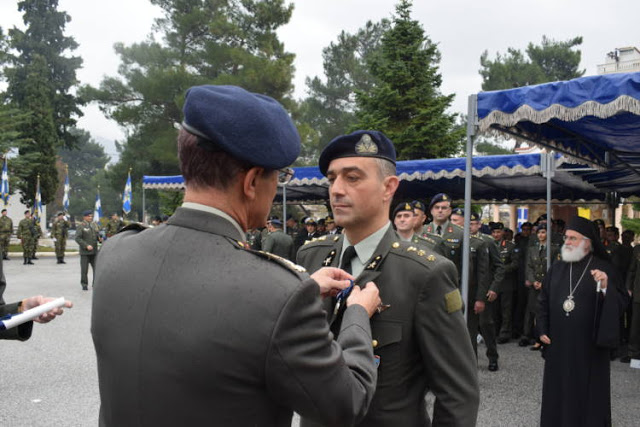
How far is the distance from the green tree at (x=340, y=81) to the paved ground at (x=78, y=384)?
1111 inches

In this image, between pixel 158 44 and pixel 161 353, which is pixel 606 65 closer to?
pixel 158 44

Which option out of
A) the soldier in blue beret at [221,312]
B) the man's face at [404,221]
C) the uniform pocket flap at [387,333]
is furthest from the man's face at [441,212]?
the soldier in blue beret at [221,312]

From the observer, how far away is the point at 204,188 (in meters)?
1.28

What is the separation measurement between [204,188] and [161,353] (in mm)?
372

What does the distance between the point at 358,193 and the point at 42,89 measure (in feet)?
128

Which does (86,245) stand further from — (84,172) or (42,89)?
(84,172)

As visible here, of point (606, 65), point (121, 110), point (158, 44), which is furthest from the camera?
point (606, 65)

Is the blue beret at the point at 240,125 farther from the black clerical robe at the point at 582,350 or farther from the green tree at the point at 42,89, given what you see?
the green tree at the point at 42,89

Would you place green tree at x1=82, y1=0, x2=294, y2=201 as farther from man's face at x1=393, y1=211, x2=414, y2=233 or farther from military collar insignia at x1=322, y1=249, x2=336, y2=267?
military collar insignia at x1=322, y1=249, x2=336, y2=267

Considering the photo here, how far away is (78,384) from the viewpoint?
5.95m

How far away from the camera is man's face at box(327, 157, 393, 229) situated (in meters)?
2.20

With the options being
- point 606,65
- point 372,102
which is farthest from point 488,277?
point 606,65

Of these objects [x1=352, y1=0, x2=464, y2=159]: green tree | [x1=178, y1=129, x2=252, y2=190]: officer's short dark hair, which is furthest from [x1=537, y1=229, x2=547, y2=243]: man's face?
[x1=352, y1=0, x2=464, y2=159]: green tree

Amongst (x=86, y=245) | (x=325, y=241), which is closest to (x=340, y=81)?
(x=86, y=245)
